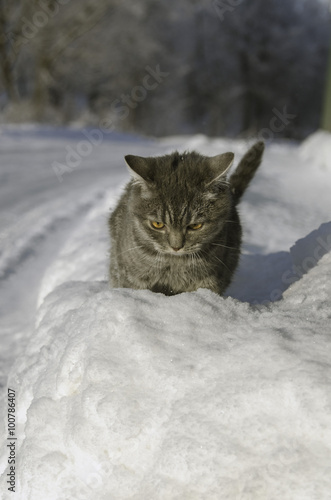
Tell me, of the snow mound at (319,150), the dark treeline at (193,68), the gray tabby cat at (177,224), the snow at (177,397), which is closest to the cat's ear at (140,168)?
the gray tabby cat at (177,224)

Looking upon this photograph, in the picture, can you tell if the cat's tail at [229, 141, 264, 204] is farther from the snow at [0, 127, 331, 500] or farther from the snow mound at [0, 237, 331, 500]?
the snow mound at [0, 237, 331, 500]

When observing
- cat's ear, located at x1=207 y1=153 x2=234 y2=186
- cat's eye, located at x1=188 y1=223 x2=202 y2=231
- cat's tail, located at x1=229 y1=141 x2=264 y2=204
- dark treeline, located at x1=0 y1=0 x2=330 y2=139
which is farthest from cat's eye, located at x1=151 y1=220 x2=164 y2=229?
dark treeline, located at x1=0 y1=0 x2=330 y2=139

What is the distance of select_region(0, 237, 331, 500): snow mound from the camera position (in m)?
1.70

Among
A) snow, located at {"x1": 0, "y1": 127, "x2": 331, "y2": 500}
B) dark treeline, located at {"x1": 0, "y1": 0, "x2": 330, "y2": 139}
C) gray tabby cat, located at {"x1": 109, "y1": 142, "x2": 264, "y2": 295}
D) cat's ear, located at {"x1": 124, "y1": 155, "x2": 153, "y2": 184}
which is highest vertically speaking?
dark treeline, located at {"x1": 0, "y1": 0, "x2": 330, "y2": 139}

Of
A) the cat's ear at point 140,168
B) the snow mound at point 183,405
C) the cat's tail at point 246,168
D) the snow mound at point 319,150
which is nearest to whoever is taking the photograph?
the snow mound at point 183,405

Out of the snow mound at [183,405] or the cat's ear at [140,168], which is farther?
the cat's ear at [140,168]

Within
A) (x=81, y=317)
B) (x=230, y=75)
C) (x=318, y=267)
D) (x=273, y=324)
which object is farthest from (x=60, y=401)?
(x=230, y=75)

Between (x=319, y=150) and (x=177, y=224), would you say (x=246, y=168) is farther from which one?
(x=319, y=150)

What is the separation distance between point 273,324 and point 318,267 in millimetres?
982

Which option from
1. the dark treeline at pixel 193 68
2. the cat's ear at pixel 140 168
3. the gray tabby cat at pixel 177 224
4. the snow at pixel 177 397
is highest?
the dark treeline at pixel 193 68

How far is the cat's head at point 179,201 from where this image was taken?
2.71 meters

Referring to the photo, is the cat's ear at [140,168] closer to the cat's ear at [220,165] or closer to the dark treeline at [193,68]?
the cat's ear at [220,165]

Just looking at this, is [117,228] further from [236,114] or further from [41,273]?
[236,114]

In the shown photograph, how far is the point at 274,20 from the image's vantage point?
27156mm
